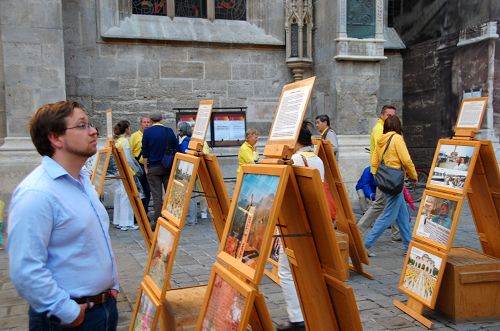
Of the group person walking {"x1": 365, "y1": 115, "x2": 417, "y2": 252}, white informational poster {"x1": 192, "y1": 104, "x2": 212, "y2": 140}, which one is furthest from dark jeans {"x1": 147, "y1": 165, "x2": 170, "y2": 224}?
white informational poster {"x1": 192, "y1": 104, "x2": 212, "y2": 140}

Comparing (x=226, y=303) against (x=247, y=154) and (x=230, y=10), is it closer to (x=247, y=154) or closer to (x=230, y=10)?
(x=247, y=154)

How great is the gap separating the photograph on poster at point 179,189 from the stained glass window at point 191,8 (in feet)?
23.5

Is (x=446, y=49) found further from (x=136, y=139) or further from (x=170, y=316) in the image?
(x=170, y=316)

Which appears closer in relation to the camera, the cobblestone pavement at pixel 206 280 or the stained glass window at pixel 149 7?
the cobblestone pavement at pixel 206 280

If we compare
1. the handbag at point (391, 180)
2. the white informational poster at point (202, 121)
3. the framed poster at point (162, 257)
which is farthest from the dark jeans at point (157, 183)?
the framed poster at point (162, 257)

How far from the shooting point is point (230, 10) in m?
10.7

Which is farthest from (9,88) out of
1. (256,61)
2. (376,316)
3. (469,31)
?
(469,31)

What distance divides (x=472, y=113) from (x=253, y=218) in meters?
2.60

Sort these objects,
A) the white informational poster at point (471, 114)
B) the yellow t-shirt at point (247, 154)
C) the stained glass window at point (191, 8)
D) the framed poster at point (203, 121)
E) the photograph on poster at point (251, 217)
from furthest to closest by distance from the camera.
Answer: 1. the stained glass window at point (191, 8)
2. the yellow t-shirt at point (247, 154)
3. the white informational poster at point (471, 114)
4. the framed poster at point (203, 121)
5. the photograph on poster at point (251, 217)

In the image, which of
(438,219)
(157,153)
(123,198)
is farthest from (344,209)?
(123,198)

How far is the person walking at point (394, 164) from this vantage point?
5586 mm

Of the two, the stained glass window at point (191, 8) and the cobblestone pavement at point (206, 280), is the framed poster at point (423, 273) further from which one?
the stained glass window at point (191, 8)

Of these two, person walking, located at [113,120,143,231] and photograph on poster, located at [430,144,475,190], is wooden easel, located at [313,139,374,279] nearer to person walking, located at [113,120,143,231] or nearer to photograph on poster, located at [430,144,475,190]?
photograph on poster, located at [430,144,475,190]

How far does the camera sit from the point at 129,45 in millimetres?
9742
